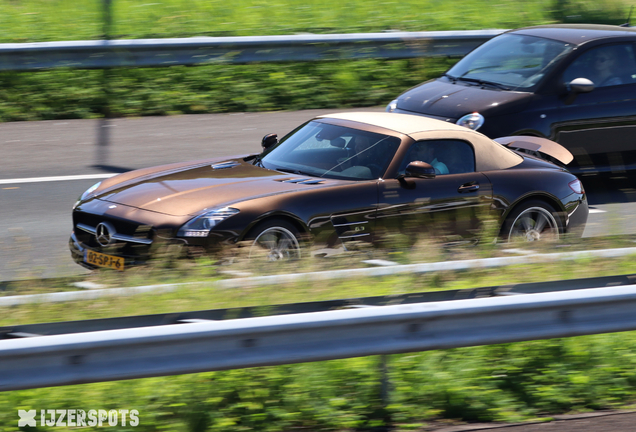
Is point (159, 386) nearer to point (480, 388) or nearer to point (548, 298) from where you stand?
point (480, 388)

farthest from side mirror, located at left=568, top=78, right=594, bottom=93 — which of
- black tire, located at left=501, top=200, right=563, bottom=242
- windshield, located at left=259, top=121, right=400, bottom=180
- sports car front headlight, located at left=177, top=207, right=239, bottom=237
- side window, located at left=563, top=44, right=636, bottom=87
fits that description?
sports car front headlight, located at left=177, top=207, right=239, bottom=237

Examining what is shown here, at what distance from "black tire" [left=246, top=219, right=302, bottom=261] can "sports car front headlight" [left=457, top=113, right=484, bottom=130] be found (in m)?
3.81

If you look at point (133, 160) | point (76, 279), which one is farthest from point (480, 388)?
point (133, 160)

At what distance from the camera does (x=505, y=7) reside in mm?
18281

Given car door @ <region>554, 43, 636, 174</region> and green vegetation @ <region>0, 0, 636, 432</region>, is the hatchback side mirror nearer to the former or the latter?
car door @ <region>554, 43, 636, 174</region>

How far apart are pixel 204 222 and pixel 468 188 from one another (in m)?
2.32

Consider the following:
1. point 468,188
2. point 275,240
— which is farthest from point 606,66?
point 275,240

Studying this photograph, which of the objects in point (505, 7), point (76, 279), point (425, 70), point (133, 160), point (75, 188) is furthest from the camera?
point (505, 7)

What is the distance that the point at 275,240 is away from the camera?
6250 millimetres

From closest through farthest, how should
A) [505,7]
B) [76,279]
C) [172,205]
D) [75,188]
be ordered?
[76,279] < [172,205] < [75,188] < [505,7]

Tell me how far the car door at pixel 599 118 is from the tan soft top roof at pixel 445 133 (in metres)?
2.42

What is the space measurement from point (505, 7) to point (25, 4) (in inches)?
379

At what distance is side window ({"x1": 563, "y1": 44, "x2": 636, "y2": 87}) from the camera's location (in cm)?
1010

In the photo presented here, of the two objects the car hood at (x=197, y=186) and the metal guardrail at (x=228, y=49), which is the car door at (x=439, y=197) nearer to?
the car hood at (x=197, y=186)
